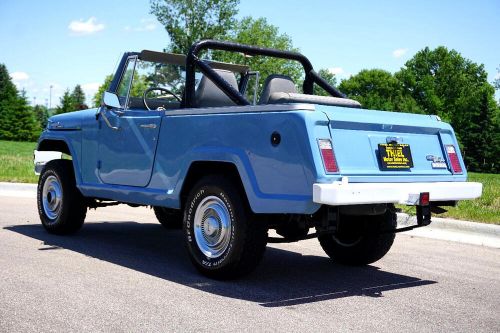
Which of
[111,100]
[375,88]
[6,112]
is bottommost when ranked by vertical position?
[111,100]

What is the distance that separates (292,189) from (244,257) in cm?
75

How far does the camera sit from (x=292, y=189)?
15.8ft

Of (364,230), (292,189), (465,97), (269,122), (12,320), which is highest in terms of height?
(465,97)

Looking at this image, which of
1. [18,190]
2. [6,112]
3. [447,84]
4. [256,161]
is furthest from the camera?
[6,112]

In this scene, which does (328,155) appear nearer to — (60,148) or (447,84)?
(60,148)

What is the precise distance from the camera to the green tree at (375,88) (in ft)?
276

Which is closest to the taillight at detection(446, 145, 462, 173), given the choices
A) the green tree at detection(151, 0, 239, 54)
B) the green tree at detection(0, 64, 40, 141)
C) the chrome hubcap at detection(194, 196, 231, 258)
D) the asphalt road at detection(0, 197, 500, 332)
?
the asphalt road at detection(0, 197, 500, 332)

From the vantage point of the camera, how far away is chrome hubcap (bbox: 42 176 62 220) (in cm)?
778

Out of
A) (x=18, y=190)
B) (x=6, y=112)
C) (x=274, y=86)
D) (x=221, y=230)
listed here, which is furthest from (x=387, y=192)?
(x=6, y=112)

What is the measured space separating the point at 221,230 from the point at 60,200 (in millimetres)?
3044

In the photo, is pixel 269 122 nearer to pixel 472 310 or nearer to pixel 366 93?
pixel 472 310

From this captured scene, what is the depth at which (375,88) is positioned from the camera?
295 feet

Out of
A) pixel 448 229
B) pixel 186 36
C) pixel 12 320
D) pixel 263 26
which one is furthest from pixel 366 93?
pixel 12 320

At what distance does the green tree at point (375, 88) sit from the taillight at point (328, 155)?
262ft
